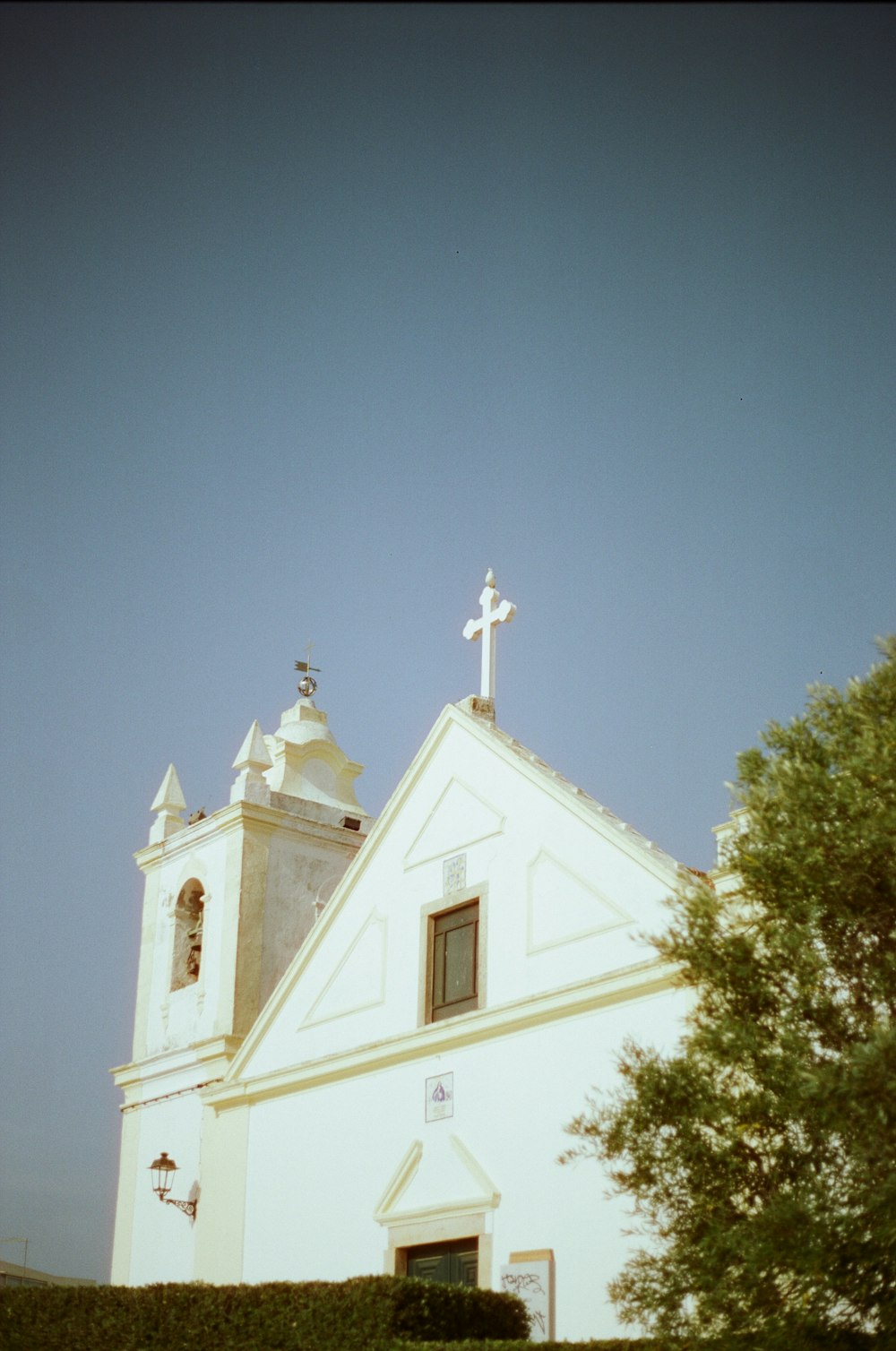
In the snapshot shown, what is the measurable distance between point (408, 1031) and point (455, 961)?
1037mm

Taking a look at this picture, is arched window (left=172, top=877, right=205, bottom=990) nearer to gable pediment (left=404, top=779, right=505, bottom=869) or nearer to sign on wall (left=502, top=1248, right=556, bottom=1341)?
gable pediment (left=404, top=779, right=505, bottom=869)

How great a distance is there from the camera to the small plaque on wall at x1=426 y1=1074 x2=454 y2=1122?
1753 centimetres

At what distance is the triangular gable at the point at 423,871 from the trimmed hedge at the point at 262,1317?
167 inches

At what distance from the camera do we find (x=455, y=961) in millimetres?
18625

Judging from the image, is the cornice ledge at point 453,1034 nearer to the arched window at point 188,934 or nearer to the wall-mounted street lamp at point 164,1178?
the wall-mounted street lamp at point 164,1178

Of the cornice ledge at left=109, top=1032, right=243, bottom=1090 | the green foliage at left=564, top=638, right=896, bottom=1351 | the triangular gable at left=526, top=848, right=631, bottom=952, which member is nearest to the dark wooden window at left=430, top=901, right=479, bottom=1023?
the triangular gable at left=526, top=848, right=631, bottom=952

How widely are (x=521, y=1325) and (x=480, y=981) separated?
13.8 feet

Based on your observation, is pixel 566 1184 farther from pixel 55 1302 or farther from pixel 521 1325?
pixel 55 1302

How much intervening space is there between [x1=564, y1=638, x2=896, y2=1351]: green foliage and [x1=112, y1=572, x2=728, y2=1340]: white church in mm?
3258

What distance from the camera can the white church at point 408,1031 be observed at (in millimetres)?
16094

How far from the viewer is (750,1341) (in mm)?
9812

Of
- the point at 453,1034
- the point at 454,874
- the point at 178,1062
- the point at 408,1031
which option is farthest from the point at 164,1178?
the point at 454,874

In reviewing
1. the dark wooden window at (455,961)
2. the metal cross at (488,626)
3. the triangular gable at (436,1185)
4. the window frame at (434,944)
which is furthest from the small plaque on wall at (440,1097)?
the metal cross at (488,626)

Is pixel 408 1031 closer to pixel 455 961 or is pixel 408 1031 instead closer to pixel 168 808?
pixel 455 961
